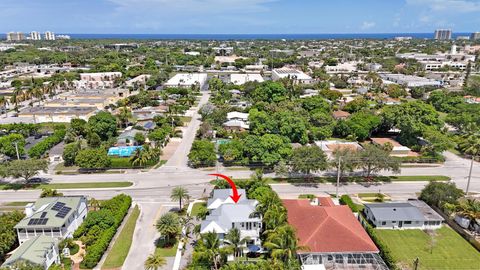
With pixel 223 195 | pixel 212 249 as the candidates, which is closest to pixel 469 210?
pixel 223 195

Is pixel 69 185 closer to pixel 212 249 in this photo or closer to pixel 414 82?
pixel 212 249

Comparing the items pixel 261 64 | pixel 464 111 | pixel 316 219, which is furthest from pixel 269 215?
pixel 261 64

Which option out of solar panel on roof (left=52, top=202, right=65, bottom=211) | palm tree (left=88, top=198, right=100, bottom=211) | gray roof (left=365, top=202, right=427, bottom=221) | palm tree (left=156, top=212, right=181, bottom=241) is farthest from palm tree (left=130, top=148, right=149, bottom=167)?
gray roof (left=365, top=202, right=427, bottom=221)

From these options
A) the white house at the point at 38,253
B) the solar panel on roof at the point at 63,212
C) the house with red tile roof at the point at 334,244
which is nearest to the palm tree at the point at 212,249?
the house with red tile roof at the point at 334,244

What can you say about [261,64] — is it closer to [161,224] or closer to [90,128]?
[90,128]

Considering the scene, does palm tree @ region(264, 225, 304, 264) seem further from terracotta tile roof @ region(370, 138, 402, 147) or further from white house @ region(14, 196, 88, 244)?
terracotta tile roof @ region(370, 138, 402, 147)

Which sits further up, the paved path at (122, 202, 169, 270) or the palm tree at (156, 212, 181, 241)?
the palm tree at (156, 212, 181, 241)
